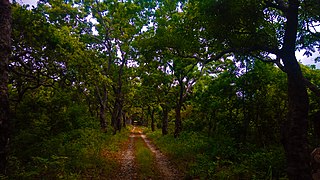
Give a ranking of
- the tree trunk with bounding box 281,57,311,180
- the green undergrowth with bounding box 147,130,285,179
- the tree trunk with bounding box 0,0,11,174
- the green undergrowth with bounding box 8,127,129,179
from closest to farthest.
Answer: the tree trunk with bounding box 0,0,11,174
the tree trunk with bounding box 281,57,311,180
the green undergrowth with bounding box 8,127,129,179
the green undergrowth with bounding box 147,130,285,179

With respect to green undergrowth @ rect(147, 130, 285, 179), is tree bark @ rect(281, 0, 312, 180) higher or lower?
higher

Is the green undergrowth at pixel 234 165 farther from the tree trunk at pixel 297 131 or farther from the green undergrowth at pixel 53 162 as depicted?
the green undergrowth at pixel 53 162

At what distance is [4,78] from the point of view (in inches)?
265

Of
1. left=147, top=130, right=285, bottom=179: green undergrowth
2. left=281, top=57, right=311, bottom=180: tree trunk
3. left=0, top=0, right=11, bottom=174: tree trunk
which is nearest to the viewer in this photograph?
left=0, top=0, right=11, bottom=174: tree trunk

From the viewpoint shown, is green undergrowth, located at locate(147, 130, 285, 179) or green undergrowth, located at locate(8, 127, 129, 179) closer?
green undergrowth, located at locate(8, 127, 129, 179)

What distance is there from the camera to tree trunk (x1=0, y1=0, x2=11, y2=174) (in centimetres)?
648

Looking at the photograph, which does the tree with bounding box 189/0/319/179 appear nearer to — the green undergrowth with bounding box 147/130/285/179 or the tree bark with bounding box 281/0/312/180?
the tree bark with bounding box 281/0/312/180

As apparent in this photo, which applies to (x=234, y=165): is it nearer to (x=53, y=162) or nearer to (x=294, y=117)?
(x=294, y=117)

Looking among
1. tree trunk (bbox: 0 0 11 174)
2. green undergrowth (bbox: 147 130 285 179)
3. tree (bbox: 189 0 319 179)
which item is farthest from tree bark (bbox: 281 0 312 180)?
tree trunk (bbox: 0 0 11 174)

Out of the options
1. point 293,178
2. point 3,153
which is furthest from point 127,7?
point 293,178

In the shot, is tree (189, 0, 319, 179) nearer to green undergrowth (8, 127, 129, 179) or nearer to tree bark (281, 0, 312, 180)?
tree bark (281, 0, 312, 180)

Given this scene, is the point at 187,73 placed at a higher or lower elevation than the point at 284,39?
higher

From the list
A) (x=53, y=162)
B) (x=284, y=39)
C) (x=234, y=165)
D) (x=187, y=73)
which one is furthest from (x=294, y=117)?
(x=187, y=73)

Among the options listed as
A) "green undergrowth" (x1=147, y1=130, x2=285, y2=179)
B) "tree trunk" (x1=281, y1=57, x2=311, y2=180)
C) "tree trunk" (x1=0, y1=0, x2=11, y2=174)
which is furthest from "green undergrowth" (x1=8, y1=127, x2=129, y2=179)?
"tree trunk" (x1=281, y1=57, x2=311, y2=180)
